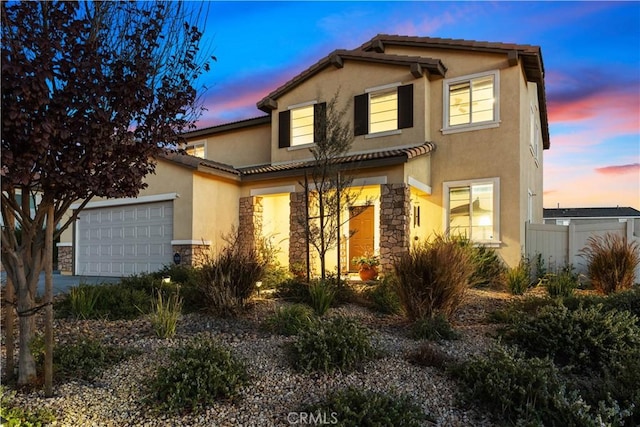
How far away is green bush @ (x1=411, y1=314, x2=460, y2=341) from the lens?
5.21 m

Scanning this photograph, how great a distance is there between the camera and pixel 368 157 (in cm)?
1112

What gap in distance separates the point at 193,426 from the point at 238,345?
5.55 ft

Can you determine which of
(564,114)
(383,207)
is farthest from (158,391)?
(564,114)

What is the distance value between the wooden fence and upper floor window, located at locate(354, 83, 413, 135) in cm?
510

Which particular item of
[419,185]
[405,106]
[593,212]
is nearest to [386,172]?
[419,185]

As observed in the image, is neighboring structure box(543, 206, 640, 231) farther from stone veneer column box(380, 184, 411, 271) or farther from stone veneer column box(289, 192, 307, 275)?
stone veneer column box(289, 192, 307, 275)

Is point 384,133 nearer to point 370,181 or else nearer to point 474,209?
point 370,181

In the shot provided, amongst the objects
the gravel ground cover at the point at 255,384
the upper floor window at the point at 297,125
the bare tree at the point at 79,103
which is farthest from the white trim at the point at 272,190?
the bare tree at the point at 79,103

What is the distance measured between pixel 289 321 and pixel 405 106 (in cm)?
902

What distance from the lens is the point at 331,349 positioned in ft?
13.6

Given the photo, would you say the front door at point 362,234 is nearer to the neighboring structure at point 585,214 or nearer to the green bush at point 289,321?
the green bush at point 289,321

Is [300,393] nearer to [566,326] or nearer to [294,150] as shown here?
[566,326]

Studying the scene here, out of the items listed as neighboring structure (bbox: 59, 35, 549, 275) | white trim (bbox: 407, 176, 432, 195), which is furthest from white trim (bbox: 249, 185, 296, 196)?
white trim (bbox: 407, 176, 432, 195)

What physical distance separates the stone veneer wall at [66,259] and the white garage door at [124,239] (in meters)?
0.39
